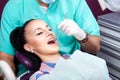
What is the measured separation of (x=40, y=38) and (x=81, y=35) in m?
0.22

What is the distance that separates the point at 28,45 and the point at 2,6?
372 mm

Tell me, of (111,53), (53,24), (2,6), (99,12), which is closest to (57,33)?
(53,24)

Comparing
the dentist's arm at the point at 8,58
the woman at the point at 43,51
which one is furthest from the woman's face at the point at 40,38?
the dentist's arm at the point at 8,58

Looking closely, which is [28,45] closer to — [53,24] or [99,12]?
[53,24]

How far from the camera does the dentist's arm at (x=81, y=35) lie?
3.93 ft

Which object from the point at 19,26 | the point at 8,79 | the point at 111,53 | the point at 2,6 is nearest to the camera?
the point at 8,79

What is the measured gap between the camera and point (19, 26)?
4.33 ft

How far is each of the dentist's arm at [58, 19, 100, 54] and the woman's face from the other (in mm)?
77

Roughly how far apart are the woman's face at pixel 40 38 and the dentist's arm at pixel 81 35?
8 centimetres

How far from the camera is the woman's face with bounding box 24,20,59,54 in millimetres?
1201

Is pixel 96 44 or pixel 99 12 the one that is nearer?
pixel 96 44

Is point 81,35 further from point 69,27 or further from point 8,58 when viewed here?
point 8,58

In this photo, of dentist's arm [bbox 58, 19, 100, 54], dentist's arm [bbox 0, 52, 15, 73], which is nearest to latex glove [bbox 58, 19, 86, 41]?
dentist's arm [bbox 58, 19, 100, 54]

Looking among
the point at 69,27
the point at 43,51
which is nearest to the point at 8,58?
the point at 43,51
